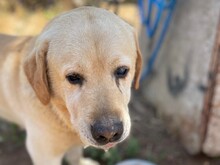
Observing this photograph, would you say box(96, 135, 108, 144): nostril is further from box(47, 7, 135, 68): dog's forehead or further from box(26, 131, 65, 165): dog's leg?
box(26, 131, 65, 165): dog's leg

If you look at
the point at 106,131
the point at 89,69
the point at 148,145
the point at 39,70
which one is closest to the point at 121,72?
the point at 89,69

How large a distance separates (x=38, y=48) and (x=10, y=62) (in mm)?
537

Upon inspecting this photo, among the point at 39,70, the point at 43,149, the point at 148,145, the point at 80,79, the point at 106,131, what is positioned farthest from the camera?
the point at 148,145

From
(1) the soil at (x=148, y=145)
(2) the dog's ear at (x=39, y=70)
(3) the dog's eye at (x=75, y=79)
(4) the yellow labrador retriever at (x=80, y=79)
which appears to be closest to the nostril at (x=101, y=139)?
(4) the yellow labrador retriever at (x=80, y=79)

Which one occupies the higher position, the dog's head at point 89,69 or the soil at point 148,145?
Result: the dog's head at point 89,69

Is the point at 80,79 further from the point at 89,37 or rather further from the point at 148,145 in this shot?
the point at 148,145

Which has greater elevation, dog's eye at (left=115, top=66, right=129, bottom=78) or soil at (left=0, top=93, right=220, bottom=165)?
dog's eye at (left=115, top=66, right=129, bottom=78)

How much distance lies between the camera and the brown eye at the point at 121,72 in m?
2.46

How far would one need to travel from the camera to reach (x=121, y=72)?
2.48 meters

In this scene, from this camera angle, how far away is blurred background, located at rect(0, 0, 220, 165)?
11.4ft

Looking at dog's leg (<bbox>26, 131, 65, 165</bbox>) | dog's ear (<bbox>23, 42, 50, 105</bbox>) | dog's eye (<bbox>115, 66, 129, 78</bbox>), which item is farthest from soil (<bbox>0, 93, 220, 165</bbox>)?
dog's eye (<bbox>115, 66, 129, 78</bbox>)

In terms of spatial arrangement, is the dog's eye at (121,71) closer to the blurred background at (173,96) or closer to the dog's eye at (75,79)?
the dog's eye at (75,79)

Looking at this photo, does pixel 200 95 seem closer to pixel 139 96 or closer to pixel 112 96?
pixel 139 96

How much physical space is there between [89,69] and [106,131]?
314mm
